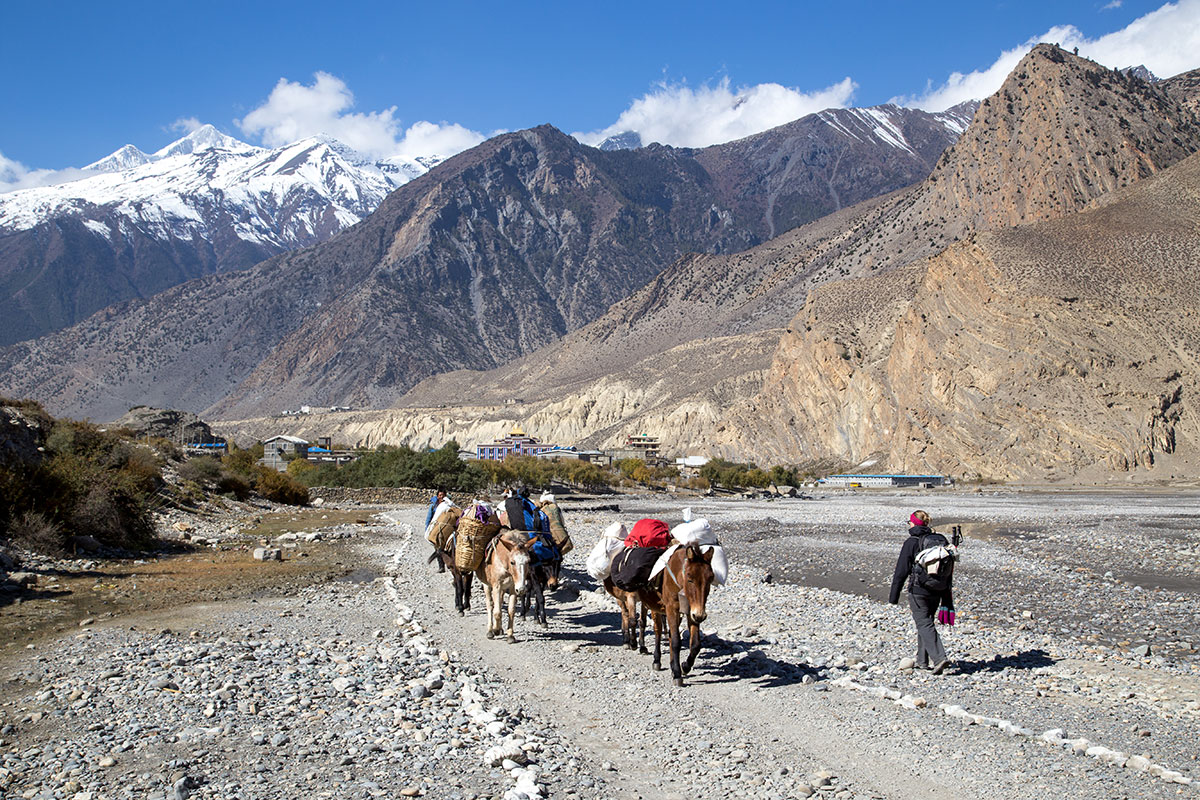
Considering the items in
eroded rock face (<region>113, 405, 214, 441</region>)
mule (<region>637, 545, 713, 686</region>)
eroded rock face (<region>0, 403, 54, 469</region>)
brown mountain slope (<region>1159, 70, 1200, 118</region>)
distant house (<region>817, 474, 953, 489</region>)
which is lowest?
distant house (<region>817, 474, 953, 489</region>)

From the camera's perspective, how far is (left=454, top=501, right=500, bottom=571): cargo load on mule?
13695 millimetres

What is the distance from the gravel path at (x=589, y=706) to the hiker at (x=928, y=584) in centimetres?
39

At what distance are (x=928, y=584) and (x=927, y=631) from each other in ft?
2.06

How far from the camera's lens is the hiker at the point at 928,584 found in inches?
427

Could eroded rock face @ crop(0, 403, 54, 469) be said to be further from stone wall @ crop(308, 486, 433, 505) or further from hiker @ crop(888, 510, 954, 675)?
stone wall @ crop(308, 486, 433, 505)

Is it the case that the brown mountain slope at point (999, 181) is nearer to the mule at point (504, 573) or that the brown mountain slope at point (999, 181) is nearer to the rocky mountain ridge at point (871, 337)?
the rocky mountain ridge at point (871, 337)

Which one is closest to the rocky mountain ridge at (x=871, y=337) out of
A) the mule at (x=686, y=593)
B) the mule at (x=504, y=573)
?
the mule at (x=504, y=573)

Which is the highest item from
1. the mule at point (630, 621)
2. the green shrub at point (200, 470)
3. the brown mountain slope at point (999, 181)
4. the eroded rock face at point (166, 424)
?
the brown mountain slope at point (999, 181)

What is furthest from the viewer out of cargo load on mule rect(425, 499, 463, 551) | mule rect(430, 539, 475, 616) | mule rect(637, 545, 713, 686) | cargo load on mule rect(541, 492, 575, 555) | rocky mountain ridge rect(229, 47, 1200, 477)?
rocky mountain ridge rect(229, 47, 1200, 477)

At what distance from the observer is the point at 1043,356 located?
77.2m

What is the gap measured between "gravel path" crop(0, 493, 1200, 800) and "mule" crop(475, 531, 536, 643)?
1.18ft

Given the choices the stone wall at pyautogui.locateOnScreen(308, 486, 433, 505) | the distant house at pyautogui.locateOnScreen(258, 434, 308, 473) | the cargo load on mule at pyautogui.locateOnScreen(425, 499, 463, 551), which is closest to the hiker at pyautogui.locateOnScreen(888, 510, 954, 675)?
the cargo load on mule at pyautogui.locateOnScreen(425, 499, 463, 551)

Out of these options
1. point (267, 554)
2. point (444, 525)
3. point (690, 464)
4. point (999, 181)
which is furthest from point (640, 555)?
point (999, 181)

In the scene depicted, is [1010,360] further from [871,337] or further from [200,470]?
[200,470]
